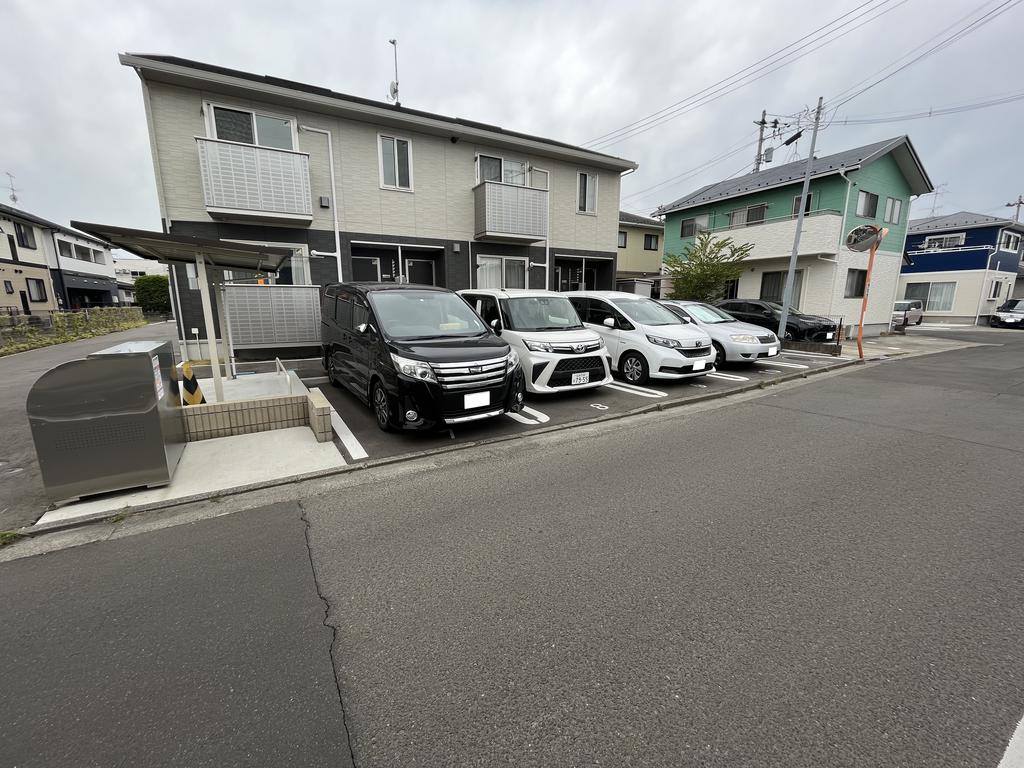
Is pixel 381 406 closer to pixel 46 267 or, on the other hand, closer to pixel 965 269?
pixel 965 269

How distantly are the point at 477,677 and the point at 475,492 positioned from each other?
1.98m

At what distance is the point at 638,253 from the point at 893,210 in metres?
11.1

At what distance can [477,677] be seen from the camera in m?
2.01

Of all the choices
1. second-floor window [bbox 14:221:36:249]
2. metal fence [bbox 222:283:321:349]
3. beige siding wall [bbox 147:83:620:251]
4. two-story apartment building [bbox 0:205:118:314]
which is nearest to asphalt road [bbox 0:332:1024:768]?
metal fence [bbox 222:283:321:349]

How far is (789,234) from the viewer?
1714 cm

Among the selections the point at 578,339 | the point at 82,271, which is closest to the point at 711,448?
the point at 578,339

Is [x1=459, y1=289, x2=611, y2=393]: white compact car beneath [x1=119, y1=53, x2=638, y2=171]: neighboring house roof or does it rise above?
beneath

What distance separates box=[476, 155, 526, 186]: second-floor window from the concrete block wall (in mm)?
9099

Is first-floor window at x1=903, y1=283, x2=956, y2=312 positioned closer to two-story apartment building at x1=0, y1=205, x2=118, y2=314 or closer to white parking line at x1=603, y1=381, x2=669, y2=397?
white parking line at x1=603, y1=381, x2=669, y2=397

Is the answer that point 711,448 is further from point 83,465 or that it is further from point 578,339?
point 83,465

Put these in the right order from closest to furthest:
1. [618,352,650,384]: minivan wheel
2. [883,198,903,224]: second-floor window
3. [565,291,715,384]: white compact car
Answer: [565,291,715,384]: white compact car, [618,352,650,384]: minivan wheel, [883,198,903,224]: second-floor window

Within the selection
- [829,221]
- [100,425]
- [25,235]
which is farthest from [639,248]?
[25,235]

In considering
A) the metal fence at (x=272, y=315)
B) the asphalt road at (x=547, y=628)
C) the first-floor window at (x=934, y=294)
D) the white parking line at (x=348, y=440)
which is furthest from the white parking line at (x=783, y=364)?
the first-floor window at (x=934, y=294)

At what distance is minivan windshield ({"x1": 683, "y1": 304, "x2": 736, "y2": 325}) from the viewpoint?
10.4 meters
